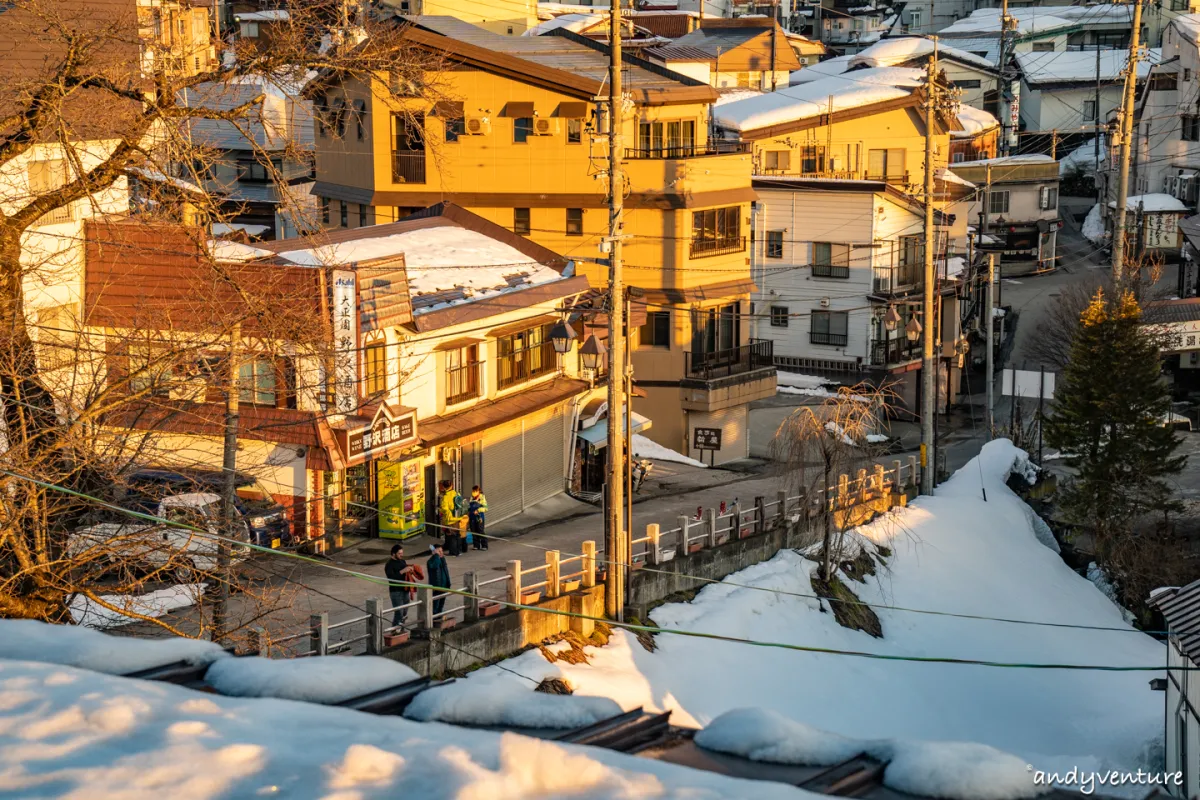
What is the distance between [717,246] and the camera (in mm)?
40094

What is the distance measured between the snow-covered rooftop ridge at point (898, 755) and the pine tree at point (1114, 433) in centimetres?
2722

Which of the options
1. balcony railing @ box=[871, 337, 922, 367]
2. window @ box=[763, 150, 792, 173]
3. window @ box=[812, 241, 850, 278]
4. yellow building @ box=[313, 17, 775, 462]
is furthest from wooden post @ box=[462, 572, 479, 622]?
window @ box=[763, 150, 792, 173]

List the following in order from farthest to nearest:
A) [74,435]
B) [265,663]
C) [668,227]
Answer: [668,227]
[74,435]
[265,663]

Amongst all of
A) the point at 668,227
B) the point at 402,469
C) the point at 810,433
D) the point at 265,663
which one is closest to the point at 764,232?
the point at 668,227

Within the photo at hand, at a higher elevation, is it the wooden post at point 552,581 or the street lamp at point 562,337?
the street lamp at point 562,337

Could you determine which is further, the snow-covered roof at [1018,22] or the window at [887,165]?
the snow-covered roof at [1018,22]

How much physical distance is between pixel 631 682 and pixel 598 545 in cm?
638

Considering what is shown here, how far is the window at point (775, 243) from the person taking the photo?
48344 mm

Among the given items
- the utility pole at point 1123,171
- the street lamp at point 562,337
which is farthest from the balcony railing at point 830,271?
the street lamp at point 562,337

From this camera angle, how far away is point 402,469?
26047 millimetres

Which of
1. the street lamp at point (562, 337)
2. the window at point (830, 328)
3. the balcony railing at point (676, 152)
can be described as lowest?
the window at point (830, 328)

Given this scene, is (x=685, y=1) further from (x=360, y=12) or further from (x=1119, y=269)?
(x=360, y=12)

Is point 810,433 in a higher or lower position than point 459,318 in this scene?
lower

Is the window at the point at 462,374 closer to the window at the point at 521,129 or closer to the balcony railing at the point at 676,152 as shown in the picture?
the window at the point at 521,129
